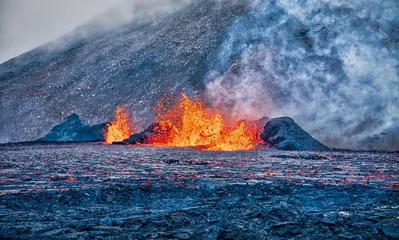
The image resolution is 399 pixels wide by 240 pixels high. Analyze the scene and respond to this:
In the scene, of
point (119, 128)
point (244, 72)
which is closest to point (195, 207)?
point (119, 128)

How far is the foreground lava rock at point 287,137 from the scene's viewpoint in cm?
2239

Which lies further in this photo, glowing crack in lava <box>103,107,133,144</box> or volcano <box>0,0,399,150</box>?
volcano <box>0,0,399,150</box>

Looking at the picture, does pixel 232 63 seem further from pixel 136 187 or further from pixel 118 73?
pixel 136 187

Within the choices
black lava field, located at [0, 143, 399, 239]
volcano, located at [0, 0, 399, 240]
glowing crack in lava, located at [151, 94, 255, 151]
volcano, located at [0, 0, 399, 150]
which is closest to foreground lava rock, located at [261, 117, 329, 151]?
volcano, located at [0, 0, 399, 240]

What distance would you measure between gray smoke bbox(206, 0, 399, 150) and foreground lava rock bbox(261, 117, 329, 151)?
6.82 m

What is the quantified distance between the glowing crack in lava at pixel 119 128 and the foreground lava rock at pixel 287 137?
1188 cm

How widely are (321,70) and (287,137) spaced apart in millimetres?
15791

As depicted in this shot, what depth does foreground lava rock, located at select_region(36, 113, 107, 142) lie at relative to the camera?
33.9 meters

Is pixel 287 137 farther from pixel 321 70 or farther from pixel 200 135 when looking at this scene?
pixel 321 70

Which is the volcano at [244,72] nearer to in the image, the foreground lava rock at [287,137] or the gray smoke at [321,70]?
the gray smoke at [321,70]

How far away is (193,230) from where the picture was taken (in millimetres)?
5023

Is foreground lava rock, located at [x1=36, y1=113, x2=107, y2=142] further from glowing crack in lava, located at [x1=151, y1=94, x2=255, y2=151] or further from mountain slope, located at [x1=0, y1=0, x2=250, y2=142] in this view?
glowing crack in lava, located at [x1=151, y1=94, x2=255, y2=151]

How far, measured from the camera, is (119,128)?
3391 cm

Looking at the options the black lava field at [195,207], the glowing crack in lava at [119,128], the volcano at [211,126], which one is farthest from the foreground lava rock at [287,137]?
the black lava field at [195,207]
